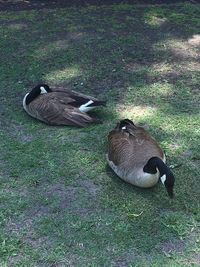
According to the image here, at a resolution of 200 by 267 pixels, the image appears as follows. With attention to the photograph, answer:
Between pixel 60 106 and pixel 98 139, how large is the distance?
2.04 ft

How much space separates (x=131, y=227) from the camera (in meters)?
3.97

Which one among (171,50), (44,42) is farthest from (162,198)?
(44,42)

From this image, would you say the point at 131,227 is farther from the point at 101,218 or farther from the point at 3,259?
the point at 3,259

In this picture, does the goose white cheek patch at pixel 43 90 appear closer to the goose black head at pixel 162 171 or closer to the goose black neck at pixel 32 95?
the goose black neck at pixel 32 95

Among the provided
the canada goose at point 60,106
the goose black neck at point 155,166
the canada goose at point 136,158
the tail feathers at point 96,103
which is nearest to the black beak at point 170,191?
the canada goose at point 136,158

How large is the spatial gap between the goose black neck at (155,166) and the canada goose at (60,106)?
1.28 m

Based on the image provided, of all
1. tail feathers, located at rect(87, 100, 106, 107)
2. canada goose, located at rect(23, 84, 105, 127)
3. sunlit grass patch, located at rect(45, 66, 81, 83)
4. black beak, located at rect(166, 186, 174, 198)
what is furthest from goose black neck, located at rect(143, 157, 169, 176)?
sunlit grass patch, located at rect(45, 66, 81, 83)

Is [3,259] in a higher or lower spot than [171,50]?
higher

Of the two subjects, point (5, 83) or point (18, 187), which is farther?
point (5, 83)

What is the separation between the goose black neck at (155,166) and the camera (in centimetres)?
425

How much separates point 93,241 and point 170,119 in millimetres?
2177

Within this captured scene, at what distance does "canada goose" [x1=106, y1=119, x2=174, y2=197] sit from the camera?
14.1ft

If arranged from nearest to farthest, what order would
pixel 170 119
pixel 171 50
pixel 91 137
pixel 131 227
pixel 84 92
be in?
pixel 131 227 < pixel 91 137 < pixel 170 119 < pixel 84 92 < pixel 171 50

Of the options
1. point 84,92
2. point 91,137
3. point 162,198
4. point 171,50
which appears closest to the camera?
point 162,198
